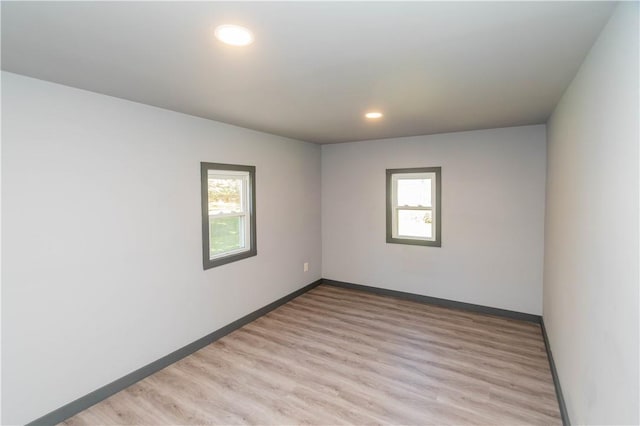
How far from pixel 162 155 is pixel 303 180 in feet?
7.77

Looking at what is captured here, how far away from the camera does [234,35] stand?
63.4 inches

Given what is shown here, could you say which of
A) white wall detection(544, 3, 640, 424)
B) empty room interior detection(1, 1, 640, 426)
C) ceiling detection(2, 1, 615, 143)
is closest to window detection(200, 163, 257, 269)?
empty room interior detection(1, 1, 640, 426)

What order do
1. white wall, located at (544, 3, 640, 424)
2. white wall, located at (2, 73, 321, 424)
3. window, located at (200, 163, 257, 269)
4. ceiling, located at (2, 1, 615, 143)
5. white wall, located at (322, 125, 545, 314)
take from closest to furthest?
white wall, located at (544, 3, 640, 424)
ceiling, located at (2, 1, 615, 143)
white wall, located at (2, 73, 321, 424)
window, located at (200, 163, 257, 269)
white wall, located at (322, 125, 545, 314)

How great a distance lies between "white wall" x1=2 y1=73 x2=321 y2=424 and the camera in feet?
7.03

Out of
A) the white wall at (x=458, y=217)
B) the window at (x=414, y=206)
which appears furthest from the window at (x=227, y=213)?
the window at (x=414, y=206)

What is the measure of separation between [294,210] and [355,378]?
2.62 meters

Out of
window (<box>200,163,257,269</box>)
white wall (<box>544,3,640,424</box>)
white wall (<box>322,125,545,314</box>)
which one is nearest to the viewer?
white wall (<box>544,3,640,424</box>)

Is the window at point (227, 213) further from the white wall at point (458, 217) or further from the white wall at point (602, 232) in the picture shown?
the white wall at point (602, 232)

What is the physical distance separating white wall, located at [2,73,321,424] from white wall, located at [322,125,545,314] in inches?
81.4

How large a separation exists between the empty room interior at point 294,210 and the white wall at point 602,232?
0.06 feet

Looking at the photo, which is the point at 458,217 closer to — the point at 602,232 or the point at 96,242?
the point at 602,232

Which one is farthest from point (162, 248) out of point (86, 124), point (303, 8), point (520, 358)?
point (520, 358)

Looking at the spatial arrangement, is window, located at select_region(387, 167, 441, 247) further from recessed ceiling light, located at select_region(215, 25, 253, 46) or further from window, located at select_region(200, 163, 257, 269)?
recessed ceiling light, located at select_region(215, 25, 253, 46)

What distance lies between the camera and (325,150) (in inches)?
214
